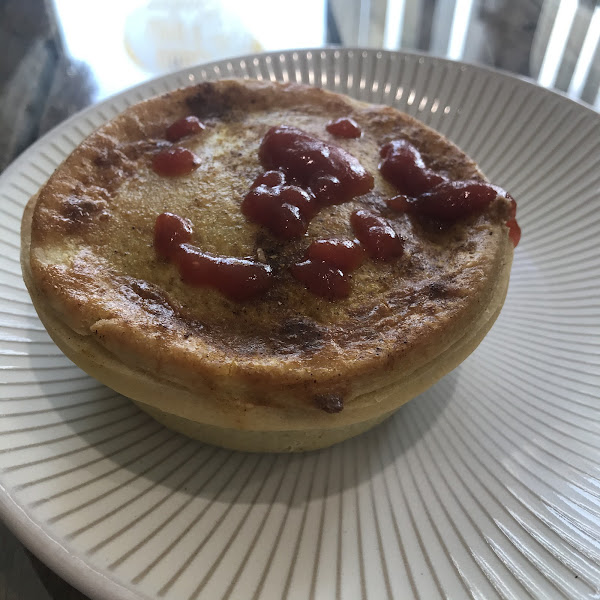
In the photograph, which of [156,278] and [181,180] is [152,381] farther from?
[181,180]

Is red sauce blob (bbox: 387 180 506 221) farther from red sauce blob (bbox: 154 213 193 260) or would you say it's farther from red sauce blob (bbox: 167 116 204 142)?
red sauce blob (bbox: 167 116 204 142)

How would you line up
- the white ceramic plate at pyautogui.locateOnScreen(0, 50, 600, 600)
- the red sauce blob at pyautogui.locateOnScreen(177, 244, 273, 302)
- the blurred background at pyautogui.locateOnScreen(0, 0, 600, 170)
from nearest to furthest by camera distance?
the white ceramic plate at pyautogui.locateOnScreen(0, 50, 600, 600), the red sauce blob at pyautogui.locateOnScreen(177, 244, 273, 302), the blurred background at pyautogui.locateOnScreen(0, 0, 600, 170)

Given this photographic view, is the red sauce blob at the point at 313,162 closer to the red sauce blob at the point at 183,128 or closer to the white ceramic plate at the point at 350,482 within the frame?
the red sauce blob at the point at 183,128

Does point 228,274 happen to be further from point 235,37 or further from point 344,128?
point 235,37

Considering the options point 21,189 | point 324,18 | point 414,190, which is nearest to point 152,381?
point 414,190

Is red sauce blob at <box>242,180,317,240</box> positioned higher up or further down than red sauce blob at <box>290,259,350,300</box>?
higher up

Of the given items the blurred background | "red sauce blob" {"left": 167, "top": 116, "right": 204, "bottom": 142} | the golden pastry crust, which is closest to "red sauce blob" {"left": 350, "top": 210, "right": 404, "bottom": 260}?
the golden pastry crust

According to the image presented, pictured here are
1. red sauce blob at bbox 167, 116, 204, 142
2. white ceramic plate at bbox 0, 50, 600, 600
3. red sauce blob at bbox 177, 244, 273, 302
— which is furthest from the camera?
red sauce blob at bbox 167, 116, 204, 142
